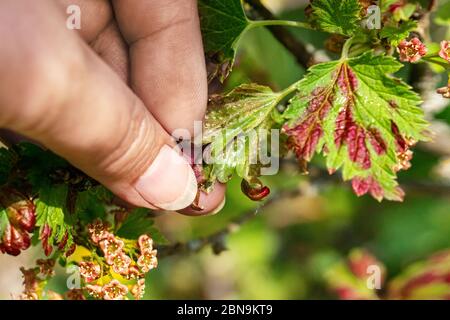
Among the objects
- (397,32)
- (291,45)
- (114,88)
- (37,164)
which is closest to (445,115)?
(291,45)

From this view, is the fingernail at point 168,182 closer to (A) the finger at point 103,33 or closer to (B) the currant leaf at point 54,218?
(B) the currant leaf at point 54,218

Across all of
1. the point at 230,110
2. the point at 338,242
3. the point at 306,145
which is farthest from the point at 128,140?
the point at 338,242

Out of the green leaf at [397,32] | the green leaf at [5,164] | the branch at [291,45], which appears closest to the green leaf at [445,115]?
the branch at [291,45]

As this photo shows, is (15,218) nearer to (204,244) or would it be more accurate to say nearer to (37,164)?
(37,164)

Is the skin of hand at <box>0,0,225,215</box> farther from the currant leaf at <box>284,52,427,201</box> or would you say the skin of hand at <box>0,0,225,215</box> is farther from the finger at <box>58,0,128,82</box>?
the currant leaf at <box>284,52,427,201</box>

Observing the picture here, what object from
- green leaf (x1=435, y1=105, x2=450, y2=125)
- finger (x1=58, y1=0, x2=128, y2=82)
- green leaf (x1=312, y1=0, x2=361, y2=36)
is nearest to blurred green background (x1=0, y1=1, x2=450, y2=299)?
green leaf (x1=435, y1=105, x2=450, y2=125)

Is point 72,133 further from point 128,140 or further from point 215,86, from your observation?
point 215,86
